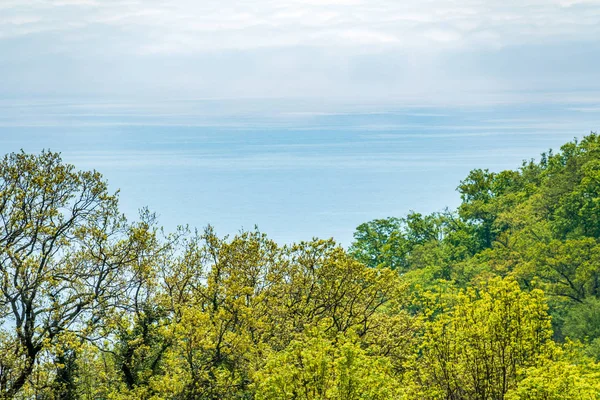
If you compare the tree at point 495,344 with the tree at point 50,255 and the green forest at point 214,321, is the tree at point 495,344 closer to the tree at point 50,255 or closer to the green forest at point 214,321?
the green forest at point 214,321

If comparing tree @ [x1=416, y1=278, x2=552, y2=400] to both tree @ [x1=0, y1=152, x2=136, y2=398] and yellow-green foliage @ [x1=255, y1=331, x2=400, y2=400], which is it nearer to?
yellow-green foliage @ [x1=255, y1=331, x2=400, y2=400]

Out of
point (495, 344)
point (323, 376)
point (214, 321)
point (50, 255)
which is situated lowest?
point (323, 376)

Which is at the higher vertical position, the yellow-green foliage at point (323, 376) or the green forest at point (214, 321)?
the green forest at point (214, 321)

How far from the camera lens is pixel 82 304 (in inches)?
1184

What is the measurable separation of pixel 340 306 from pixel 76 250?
520 inches

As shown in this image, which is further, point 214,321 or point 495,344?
point 495,344

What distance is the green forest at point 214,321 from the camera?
2770cm

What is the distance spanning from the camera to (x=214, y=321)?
99.1ft

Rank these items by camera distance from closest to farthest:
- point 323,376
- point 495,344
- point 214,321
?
point 323,376 → point 214,321 → point 495,344

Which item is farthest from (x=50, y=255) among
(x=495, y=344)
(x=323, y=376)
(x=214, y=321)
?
(x=495, y=344)

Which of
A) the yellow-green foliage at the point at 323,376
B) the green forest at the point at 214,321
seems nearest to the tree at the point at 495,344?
the green forest at the point at 214,321

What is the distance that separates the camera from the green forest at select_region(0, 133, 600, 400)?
27.7 m

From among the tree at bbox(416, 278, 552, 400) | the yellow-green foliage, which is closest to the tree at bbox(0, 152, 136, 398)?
the yellow-green foliage

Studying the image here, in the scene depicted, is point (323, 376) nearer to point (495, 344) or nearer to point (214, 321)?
point (214, 321)
